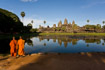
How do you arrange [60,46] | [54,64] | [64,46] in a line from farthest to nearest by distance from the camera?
1. [60,46]
2. [64,46]
3. [54,64]

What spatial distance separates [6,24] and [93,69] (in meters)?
57.0

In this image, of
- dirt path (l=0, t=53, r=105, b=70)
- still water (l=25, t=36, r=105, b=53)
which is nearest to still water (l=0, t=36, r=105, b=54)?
still water (l=25, t=36, r=105, b=53)

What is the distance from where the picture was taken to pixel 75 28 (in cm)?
12975

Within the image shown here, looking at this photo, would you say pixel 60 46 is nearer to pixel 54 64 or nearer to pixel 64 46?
pixel 64 46

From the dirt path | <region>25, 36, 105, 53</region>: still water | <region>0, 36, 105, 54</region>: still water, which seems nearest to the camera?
the dirt path

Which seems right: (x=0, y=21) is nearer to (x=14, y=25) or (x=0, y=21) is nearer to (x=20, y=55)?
(x=14, y=25)

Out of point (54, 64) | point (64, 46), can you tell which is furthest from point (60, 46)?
point (54, 64)

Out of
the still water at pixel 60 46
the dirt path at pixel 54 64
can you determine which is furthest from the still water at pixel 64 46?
the dirt path at pixel 54 64

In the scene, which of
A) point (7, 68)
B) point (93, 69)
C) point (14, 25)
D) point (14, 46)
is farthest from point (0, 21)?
point (93, 69)

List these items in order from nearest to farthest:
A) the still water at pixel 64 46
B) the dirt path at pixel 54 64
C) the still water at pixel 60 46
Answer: the dirt path at pixel 54 64 < the still water at pixel 60 46 < the still water at pixel 64 46

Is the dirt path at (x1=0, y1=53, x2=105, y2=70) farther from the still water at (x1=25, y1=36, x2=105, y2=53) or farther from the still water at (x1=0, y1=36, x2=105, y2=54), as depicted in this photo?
the still water at (x1=25, y1=36, x2=105, y2=53)

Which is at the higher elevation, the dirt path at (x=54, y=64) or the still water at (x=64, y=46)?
the dirt path at (x=54, y=64)

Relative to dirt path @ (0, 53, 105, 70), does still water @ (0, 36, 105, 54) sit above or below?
below

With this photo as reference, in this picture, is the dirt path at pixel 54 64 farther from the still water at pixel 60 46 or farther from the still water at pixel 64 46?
the still water at pixel 64 46
